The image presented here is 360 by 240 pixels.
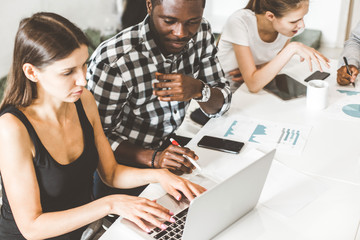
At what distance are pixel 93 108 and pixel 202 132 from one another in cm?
42

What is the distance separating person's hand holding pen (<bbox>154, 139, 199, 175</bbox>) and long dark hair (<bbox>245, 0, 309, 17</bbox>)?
0.94 meters

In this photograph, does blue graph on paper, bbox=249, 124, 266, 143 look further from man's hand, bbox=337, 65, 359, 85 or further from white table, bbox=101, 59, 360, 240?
man's hand, bbox=337, 65, 359, 85

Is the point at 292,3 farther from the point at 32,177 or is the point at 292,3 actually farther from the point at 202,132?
the point at 32,177

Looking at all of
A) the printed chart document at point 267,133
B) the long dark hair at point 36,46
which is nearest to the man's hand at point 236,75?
the printed chart document at point 267,133

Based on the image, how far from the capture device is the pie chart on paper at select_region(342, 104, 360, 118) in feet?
5.12

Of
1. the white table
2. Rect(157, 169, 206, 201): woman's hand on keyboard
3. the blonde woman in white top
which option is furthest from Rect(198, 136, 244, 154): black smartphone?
the blonde woman in white top

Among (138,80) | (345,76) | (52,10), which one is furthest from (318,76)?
(52,10)

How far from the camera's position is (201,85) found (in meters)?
1.49

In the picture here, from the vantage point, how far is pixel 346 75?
179 cm

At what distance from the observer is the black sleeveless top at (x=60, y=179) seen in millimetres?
1076

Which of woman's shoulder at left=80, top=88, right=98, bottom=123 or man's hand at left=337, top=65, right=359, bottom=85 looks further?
man's hand at left=337, top=65, right=359, bottom=85

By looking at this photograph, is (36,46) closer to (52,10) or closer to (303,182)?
(303,182)

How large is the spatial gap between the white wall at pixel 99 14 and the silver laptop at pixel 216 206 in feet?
5.25

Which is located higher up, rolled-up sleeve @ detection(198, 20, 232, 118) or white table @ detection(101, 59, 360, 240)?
rolled-up sleeve @ detection(198, 20, 232, 118)
